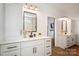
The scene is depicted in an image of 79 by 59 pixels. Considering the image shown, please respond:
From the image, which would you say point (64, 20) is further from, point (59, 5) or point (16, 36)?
point (16, 36)

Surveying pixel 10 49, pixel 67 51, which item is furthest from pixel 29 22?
pixel 67 51

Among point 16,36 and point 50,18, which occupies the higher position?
point 50,18

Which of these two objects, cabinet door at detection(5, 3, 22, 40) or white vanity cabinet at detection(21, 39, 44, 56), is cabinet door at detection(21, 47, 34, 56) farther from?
cabinet door at detection(5, 3, 22, 40)

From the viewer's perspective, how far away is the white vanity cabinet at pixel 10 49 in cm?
180

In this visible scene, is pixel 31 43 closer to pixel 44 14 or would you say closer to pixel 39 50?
pixel 39 50

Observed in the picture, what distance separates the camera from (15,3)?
1830mm

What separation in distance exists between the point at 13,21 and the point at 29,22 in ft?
0.72

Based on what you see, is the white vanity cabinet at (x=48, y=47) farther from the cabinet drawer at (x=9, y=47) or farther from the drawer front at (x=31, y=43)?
the cabinet drawer at (x=9, y=47)

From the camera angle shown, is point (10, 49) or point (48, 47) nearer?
point (10, 49)

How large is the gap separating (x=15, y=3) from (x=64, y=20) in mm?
701

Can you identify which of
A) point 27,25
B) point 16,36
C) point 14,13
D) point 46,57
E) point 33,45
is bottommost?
point 46,57

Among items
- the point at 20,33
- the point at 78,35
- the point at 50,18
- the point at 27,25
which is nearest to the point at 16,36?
the point at 20,33

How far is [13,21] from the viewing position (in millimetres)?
1865

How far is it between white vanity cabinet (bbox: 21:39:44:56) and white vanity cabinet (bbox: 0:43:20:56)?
0.07 meters
